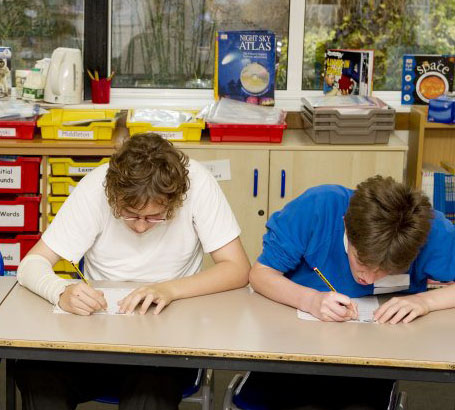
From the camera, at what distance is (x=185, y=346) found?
6.32 feet

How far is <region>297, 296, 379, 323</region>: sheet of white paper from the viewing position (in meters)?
2.13

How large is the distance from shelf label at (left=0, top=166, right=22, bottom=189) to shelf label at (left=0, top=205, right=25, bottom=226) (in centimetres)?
9

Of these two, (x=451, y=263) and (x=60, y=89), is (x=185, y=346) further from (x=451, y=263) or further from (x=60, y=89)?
(x=60, y=89)

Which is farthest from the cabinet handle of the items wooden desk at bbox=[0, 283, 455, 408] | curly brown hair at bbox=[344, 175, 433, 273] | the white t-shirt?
curly brown hair at bbox=[344, 175, 433, 273]

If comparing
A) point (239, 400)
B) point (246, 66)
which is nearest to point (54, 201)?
point (246, 66)

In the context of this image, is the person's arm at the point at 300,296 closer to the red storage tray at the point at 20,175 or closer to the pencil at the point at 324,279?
the pencil at the point at 324,279

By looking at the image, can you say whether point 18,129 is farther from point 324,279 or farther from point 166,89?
point 324,279

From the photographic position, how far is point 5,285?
7.66 ft

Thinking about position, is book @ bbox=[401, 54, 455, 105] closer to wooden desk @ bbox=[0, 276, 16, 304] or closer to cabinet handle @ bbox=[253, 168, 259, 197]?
cabinet handle @ bbox=[253, 168, 259, 197]

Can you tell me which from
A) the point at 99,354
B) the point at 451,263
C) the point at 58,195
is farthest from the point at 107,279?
the point at 58,195

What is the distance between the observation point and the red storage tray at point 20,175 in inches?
142

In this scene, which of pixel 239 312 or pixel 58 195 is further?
pixel 58 195

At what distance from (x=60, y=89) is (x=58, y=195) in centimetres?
57

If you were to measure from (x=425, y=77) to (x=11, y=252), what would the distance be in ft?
6.98
